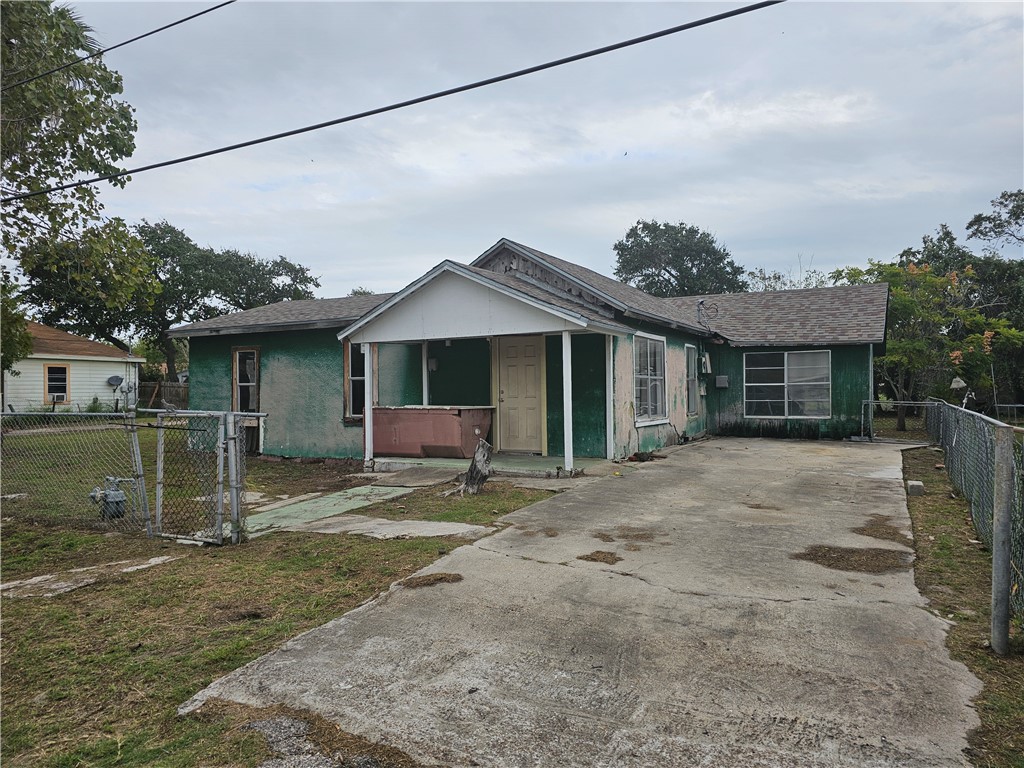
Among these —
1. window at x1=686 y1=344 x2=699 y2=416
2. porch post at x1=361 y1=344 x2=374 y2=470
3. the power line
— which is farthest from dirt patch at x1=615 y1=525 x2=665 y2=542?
window at x1=686 y1=344 x2=699 y2=416

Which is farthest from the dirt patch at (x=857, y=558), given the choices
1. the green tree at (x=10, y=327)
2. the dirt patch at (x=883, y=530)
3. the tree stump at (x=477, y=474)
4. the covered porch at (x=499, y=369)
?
the green tree at (x=10, y=327)

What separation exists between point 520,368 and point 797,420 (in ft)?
26.4

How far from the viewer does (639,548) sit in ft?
18.7

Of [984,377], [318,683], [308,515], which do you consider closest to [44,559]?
[308,515]

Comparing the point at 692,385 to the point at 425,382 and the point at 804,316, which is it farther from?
the point at 425,382

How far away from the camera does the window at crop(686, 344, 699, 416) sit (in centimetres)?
1510

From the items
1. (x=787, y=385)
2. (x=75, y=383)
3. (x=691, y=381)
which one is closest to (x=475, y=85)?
(x=691, y=381)

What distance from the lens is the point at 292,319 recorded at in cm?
1357

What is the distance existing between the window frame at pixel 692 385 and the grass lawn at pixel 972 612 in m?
7.20

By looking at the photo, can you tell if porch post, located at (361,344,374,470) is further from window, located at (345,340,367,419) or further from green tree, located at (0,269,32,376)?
green tree, located at (0,269,32,376)

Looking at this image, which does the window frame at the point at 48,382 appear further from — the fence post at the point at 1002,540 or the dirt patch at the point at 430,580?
the fence post at the point at 1002,540

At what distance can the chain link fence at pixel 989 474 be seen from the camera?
3.57 metres

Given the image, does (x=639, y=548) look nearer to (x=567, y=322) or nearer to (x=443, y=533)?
(x=443, y=533)

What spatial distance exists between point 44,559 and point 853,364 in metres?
15.8
